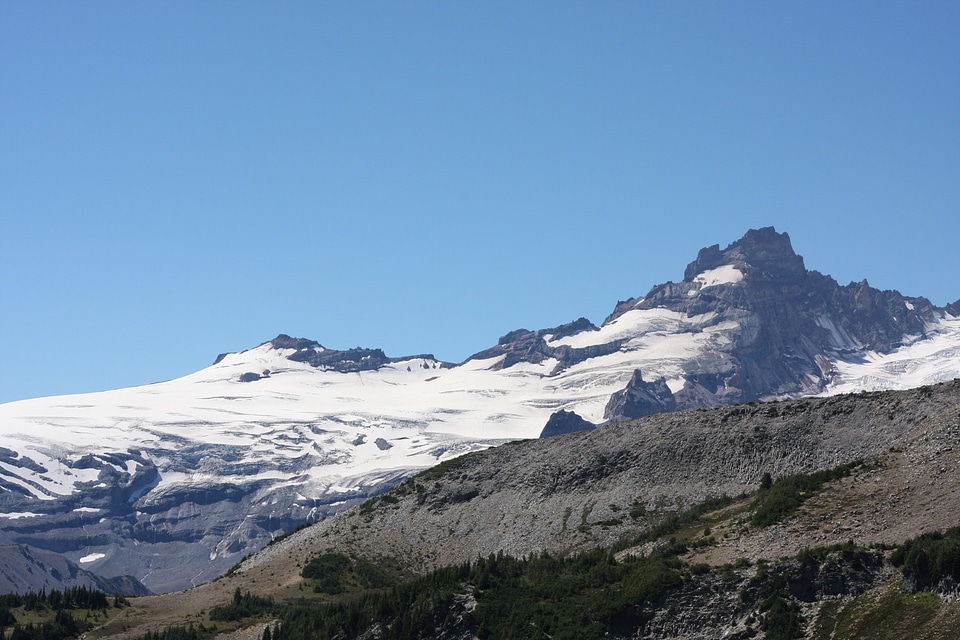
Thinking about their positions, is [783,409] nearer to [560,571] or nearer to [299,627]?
[560,571]

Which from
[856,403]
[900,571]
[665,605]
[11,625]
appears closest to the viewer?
[900,571]

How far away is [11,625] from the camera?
5340 inches

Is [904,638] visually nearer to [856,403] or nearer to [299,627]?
[299,627]

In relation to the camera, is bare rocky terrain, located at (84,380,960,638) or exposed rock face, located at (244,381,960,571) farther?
exposed rock face, located at (244,381,960,571)

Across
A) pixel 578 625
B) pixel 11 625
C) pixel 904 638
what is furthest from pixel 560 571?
pixel 11 625

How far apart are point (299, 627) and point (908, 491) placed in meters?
60.6

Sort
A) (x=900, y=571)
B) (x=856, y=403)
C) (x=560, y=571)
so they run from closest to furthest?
(x=900, y=571) → (x=560, y=571) → (x=856, y=403)

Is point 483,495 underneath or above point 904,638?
above

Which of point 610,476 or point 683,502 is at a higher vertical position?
point 610,476

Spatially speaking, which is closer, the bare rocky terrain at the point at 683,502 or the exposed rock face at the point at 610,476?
the bare rocky terrain at the point at 683,502

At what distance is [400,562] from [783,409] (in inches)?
2123

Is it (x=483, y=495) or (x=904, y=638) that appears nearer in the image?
(x=904, y=638)

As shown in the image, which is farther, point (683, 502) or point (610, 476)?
point (610, 476)

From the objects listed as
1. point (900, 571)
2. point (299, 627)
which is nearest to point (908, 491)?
point (900, 571)
